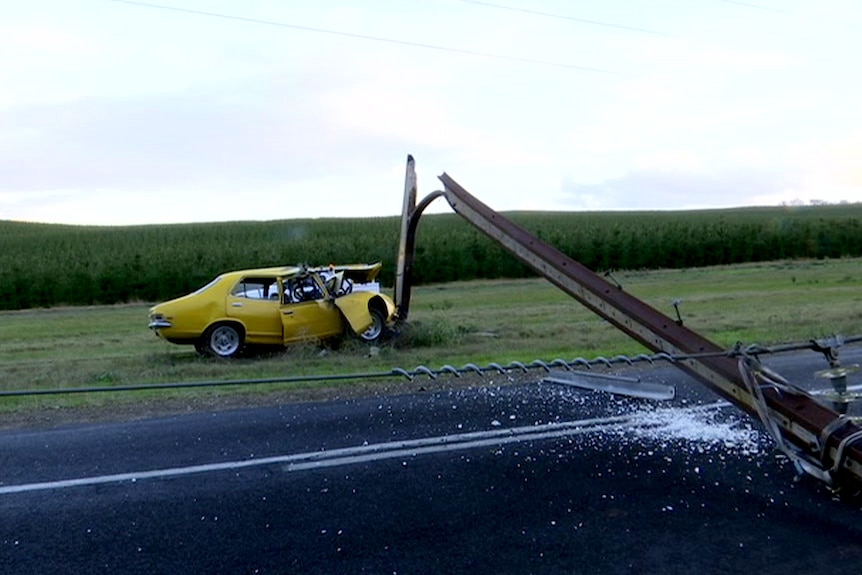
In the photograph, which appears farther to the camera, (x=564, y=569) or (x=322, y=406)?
(x=322, y=406)

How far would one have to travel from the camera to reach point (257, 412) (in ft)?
25.6

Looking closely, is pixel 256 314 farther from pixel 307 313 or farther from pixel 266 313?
pixel 307 313

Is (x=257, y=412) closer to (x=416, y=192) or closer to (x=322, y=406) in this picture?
(x=322, y=406)

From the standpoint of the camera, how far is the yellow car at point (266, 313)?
1367 centimetres

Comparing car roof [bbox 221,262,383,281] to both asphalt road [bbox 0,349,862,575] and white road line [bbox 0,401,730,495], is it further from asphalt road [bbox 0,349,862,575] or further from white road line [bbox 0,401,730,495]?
white road line [bbox 0,401,730,495]

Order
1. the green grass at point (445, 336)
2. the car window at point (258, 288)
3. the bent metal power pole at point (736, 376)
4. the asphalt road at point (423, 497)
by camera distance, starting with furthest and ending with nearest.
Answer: the car window at point (258, 288), the green grass at point (445, 336), the bent metal power pole at point (736, 376), the asphalt road at point (423, 497)

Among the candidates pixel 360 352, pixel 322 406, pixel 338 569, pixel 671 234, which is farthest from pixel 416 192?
pixel 671 234

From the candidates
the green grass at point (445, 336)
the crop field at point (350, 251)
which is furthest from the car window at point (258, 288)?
the crop field at point (350, 251)

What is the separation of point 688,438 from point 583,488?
1536 mm

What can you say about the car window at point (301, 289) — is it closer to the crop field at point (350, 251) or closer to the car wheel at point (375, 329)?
the car wheel at point (375, 329)

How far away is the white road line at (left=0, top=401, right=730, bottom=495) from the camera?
5.64 m

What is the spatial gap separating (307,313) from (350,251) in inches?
860

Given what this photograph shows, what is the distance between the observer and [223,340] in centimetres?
1384

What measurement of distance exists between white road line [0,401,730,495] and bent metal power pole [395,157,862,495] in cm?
115
